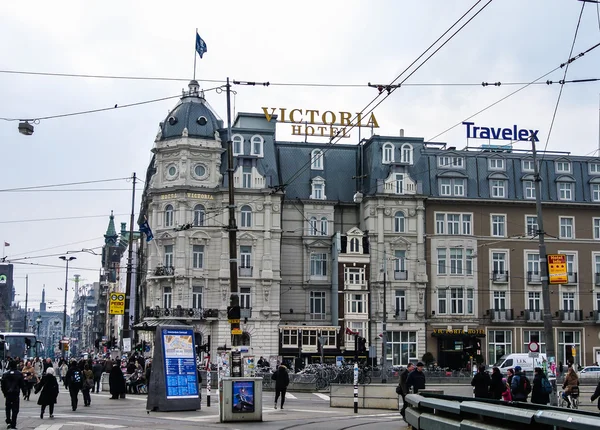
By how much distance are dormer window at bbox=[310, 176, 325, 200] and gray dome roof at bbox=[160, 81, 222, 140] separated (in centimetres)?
901

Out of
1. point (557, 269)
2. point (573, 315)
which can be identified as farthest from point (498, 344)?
point (557, 269)

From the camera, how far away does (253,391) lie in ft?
79.7

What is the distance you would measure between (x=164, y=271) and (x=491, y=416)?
54948mm

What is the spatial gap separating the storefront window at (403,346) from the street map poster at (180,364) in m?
41.2

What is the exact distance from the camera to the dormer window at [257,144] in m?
68.3

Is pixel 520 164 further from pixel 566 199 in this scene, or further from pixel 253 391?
pixel 253 391

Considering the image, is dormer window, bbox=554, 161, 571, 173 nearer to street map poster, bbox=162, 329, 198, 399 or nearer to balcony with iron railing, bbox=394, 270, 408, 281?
balcony with iron railing, bbox=394, 270, 408, 281

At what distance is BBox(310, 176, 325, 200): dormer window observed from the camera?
2781 inches

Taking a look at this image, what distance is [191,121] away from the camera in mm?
67500

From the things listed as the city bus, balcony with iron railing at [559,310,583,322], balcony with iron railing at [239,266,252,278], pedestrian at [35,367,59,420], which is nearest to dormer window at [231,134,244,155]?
balcony with iron railing at [239,266,252,278]

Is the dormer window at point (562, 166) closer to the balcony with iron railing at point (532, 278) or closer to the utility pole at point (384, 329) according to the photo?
the balcony with iron railing at point (532, 278)

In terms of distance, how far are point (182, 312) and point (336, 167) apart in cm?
1815

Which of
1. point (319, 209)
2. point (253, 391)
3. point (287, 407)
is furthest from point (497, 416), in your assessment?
point (319, 209)

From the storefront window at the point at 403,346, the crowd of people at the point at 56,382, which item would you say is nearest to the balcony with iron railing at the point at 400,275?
the storefront window at the point at 403,346
